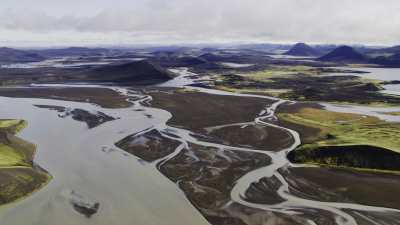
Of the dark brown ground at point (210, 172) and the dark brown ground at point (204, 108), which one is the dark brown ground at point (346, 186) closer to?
the dark brown ground at point (210, 172)

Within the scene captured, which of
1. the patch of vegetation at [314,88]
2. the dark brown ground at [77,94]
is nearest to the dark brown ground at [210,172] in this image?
the dark brown ground at [77,94]

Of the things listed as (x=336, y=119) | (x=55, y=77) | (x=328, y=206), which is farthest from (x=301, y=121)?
(x=55, y=77)

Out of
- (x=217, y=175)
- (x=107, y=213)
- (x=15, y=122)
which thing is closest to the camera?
(x=107, y=213)

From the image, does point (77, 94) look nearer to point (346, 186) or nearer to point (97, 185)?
point (97, 185)

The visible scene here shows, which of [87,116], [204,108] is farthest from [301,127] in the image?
[87,116]

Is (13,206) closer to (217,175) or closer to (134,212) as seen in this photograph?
(134,212)

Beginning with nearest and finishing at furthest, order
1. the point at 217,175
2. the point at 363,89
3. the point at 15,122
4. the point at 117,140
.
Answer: the point at 217,175 → the point at 117,140 → the point at 15,122 → the point at 363,89

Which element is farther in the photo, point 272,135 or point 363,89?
point 363,89
